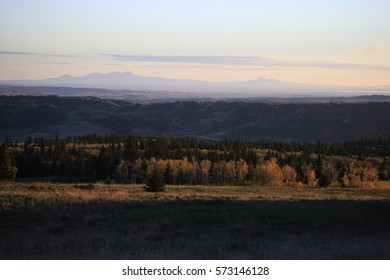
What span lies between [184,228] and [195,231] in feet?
2.85

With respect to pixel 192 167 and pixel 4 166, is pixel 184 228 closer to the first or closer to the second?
pixel 4 166

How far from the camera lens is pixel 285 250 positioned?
14164 millimetres

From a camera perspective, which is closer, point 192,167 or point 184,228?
point 184,228

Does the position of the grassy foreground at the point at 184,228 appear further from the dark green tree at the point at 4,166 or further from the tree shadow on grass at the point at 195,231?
the dark green tree at the point at 4,166

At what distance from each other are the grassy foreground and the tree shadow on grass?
0.03 m

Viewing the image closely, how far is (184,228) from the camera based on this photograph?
63.8ft

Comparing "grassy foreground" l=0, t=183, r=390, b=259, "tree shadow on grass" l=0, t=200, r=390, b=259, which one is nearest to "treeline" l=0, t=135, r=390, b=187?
"grassy foreground" l=0, t=183, r=390, b=259

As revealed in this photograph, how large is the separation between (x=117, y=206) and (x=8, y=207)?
5835 millimetres

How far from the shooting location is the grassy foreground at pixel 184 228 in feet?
46.4

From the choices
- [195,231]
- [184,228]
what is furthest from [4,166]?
[195,231]

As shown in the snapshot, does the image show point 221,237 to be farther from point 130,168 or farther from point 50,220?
point 130,168

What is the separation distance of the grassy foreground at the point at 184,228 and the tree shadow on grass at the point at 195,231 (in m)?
0.03

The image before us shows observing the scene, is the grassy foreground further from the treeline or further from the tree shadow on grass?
the treeline

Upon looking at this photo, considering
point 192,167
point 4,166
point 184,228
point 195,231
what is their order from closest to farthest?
point 195,231 < point 184,228 < point 4,166 < point 192,167
